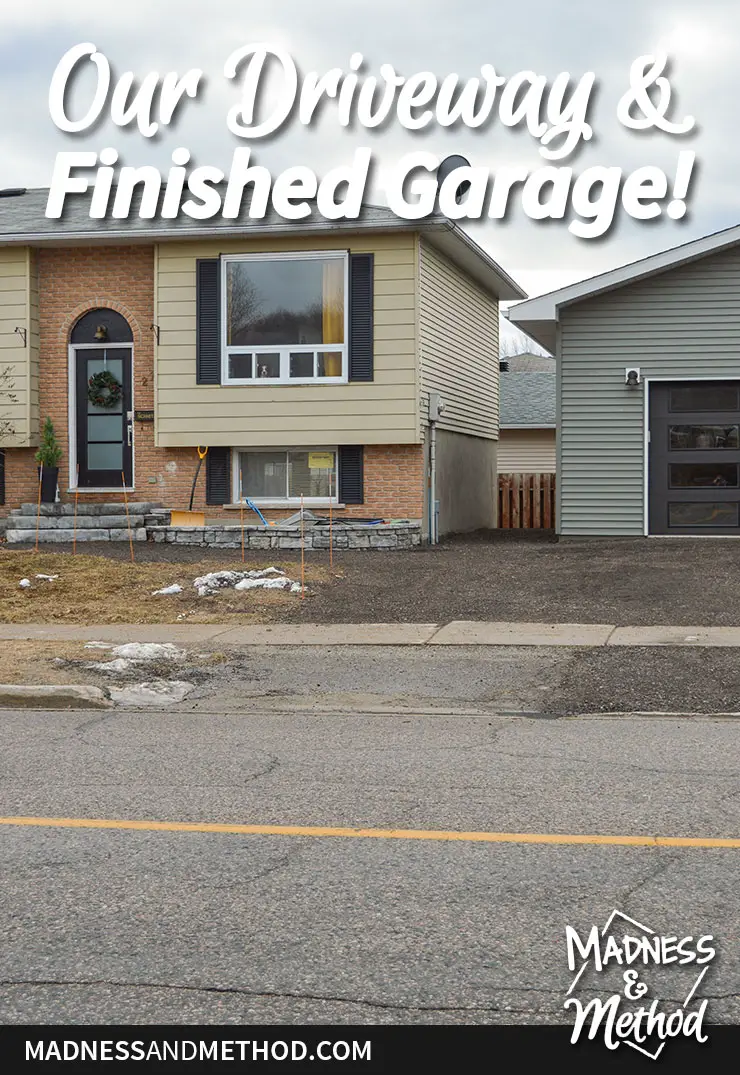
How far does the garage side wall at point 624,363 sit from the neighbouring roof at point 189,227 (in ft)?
8.76

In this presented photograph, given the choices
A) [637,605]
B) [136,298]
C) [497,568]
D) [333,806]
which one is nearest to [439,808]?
[333,806]

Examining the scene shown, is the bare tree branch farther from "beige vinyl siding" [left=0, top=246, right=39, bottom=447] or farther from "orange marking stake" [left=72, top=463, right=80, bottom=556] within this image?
"orange marking stake" [left=72, top=463, right=80, bottom=556]

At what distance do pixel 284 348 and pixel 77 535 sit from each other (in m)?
4.54

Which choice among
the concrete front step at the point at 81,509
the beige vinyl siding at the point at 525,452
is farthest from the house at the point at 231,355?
the beige vinyl siding at the point at 525,452

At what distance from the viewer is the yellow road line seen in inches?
233

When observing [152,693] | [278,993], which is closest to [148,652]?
[152,693]

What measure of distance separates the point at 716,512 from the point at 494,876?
1620 cm

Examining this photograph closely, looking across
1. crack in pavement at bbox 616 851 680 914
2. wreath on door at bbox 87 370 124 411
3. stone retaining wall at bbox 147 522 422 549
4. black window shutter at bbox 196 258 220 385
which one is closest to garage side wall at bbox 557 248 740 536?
stone retaining wall at bbox 147 522 422 549

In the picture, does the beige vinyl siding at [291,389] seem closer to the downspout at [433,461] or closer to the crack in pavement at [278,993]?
the downspout at [433,461]

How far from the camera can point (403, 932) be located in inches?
188

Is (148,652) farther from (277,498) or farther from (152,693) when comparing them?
(277,498)

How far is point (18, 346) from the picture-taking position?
72.5ft

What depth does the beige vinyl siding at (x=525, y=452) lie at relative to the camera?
37656 millimetres

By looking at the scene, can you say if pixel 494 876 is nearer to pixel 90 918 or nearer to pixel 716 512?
pixel 90 918
